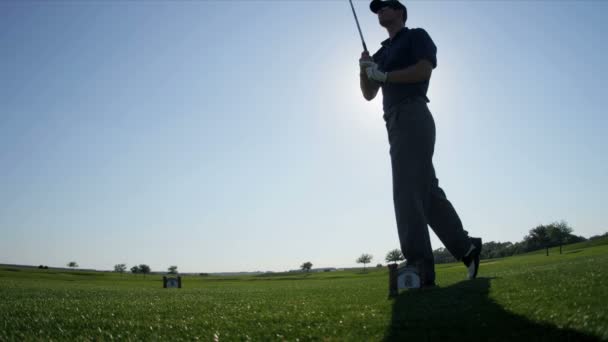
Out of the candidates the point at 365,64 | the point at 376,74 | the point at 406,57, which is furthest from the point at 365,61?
the point at 406,57

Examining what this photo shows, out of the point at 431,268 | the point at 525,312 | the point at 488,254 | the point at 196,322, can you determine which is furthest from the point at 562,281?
the point at 488,254

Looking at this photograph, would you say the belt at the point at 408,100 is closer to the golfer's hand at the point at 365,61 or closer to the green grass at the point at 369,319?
the golfer's hand at the point at 365,61

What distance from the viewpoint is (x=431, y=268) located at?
17.0 ft

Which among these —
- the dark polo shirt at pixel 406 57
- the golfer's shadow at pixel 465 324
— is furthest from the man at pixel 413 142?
the golfer's shadow at pixel 465 324

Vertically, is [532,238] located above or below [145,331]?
below

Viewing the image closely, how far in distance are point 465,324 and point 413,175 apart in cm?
283

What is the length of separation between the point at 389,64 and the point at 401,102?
761 mm

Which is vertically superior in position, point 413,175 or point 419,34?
point 419,34

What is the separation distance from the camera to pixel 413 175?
206 inches

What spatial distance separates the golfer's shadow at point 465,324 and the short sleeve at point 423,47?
3.35m

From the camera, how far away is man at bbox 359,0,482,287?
203 inches

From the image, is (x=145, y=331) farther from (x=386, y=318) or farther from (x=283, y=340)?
(x=386, y=318)

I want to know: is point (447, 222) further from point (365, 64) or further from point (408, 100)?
point (365, 64)

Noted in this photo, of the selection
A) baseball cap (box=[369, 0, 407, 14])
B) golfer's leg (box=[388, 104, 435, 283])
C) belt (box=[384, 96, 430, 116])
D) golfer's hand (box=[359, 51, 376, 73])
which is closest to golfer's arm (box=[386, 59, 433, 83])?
belt (box=[384, 96, 430, 116])
